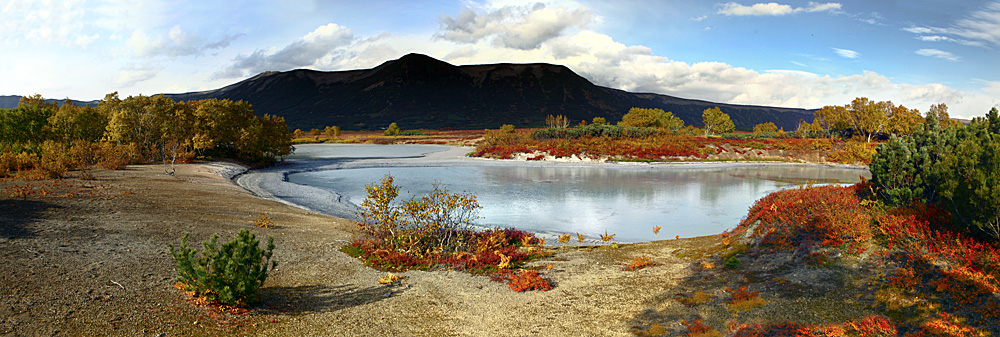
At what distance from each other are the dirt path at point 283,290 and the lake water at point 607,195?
447cm

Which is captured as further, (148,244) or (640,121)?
(640,121)

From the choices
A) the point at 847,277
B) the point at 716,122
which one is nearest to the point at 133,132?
the point at 847,277

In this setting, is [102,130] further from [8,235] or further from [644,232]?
[644,232]

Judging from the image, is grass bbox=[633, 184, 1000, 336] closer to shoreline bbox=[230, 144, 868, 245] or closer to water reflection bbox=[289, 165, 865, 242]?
water reflection bbox=[289, 165, 865, 242]

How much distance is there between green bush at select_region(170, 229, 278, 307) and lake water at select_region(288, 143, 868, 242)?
9109 mm

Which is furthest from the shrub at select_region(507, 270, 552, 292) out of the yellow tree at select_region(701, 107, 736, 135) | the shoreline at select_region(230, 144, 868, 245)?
the yellow tree at select_region(701, 107, 736, 135)

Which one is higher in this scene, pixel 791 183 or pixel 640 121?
pixel 640 121

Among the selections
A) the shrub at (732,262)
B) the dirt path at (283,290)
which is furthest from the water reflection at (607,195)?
the dirt path at (283,290)

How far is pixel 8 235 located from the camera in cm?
869

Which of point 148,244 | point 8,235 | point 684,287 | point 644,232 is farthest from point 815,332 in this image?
point 8,235

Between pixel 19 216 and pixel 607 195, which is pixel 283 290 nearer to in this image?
pixel 19 216

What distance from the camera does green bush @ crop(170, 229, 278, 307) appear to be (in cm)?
661

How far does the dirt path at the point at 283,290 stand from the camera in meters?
6.23

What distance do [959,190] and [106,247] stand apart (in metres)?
14.9
